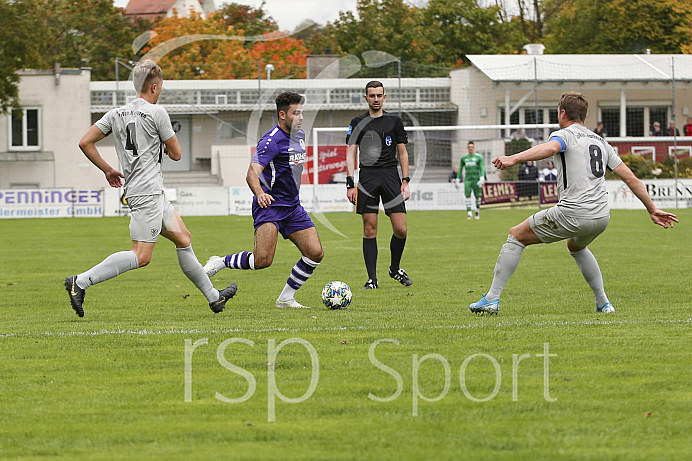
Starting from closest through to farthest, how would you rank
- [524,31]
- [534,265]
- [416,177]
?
[534,265] → [416,177] → [524,31]

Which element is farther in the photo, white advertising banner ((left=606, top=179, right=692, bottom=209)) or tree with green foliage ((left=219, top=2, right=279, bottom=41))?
tree with green foliage ((left=219, top=2, right=279, bottom=41))

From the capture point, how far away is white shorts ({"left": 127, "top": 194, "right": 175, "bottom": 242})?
7.92m

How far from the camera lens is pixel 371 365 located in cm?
574

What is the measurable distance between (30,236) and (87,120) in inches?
1080

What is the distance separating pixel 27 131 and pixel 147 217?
43.1m

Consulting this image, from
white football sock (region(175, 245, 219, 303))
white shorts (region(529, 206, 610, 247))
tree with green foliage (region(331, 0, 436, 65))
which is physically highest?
tree with green foliage (region(331, 0, 436, 65))

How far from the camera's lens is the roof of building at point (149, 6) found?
72188 millimetres

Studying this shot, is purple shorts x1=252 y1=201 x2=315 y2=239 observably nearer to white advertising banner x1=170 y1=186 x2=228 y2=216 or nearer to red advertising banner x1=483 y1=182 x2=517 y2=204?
white advertising banner x1=170 y1=186 x2=228 y2=216

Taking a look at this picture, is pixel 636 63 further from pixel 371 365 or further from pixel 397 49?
pixel 371 365

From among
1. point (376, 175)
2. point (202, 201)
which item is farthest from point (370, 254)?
point (202, 201)

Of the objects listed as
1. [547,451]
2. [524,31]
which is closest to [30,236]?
[547,451]

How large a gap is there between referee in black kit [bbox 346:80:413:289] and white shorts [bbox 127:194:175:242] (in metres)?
3.27

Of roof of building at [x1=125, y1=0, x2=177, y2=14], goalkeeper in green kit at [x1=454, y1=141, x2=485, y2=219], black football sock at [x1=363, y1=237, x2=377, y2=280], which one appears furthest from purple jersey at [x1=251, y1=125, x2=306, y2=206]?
roof of building at [x1=125, y1=0, x2=177, y2=14]

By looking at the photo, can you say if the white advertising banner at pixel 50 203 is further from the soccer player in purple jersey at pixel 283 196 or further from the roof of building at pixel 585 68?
the soccer player in purple jersey at pixel 283 196
